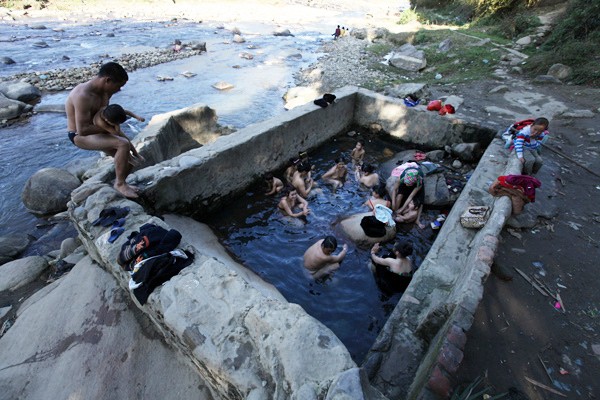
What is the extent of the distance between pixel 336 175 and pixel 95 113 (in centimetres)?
476

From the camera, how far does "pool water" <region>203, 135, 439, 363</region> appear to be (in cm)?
456

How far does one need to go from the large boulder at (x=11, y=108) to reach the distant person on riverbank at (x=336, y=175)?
10.6 m

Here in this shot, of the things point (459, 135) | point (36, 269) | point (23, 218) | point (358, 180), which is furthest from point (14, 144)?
point (459, 135)

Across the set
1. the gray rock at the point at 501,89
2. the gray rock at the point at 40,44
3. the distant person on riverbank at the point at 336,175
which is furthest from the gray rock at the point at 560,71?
the gray rock at the point at 40,44

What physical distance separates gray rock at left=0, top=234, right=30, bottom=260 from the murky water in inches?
19.0

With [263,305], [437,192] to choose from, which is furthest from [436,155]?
[263,305]

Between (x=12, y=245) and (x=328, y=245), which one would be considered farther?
(x=12, y=245)

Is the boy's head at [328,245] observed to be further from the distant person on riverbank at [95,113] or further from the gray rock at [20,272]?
the gray rock at [20,272]

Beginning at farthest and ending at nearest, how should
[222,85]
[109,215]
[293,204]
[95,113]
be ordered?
[222,85]
[293,204]
[95,113]
[109,215]

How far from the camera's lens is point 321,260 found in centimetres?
495

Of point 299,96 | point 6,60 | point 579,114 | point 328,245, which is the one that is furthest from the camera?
point 6,60

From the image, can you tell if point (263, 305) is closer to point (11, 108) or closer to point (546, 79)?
point (546, 79)

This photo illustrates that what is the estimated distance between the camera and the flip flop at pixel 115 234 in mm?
3677

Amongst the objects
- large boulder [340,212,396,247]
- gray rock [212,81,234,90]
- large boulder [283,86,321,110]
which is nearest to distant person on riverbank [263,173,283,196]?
large boulder [340,212,396,247]
